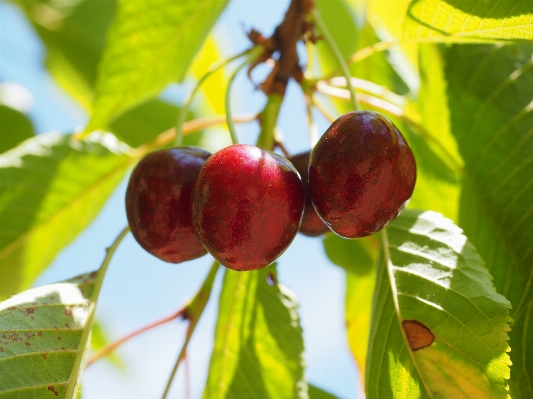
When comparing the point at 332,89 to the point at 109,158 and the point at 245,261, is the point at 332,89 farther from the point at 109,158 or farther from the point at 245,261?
the point at 245,261

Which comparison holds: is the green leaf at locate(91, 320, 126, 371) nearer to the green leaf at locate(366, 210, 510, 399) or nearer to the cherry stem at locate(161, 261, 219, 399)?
the cherry stem at locate(161, 261, 219, 399)

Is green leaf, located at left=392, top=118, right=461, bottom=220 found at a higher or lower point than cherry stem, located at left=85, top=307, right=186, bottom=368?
higher

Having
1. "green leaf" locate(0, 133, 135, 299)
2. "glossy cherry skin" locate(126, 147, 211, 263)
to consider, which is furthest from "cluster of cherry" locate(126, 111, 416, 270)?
"green leaf" locate(0, 133, 135, 299)

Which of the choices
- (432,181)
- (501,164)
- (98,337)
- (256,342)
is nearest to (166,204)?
(256,342)

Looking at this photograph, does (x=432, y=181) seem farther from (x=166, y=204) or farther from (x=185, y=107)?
(x=166, y=204)

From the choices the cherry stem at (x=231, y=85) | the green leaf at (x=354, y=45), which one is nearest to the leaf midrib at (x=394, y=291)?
the cherry stem at (x=231, y=85)

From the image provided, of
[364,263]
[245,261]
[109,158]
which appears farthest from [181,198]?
[364,263]
